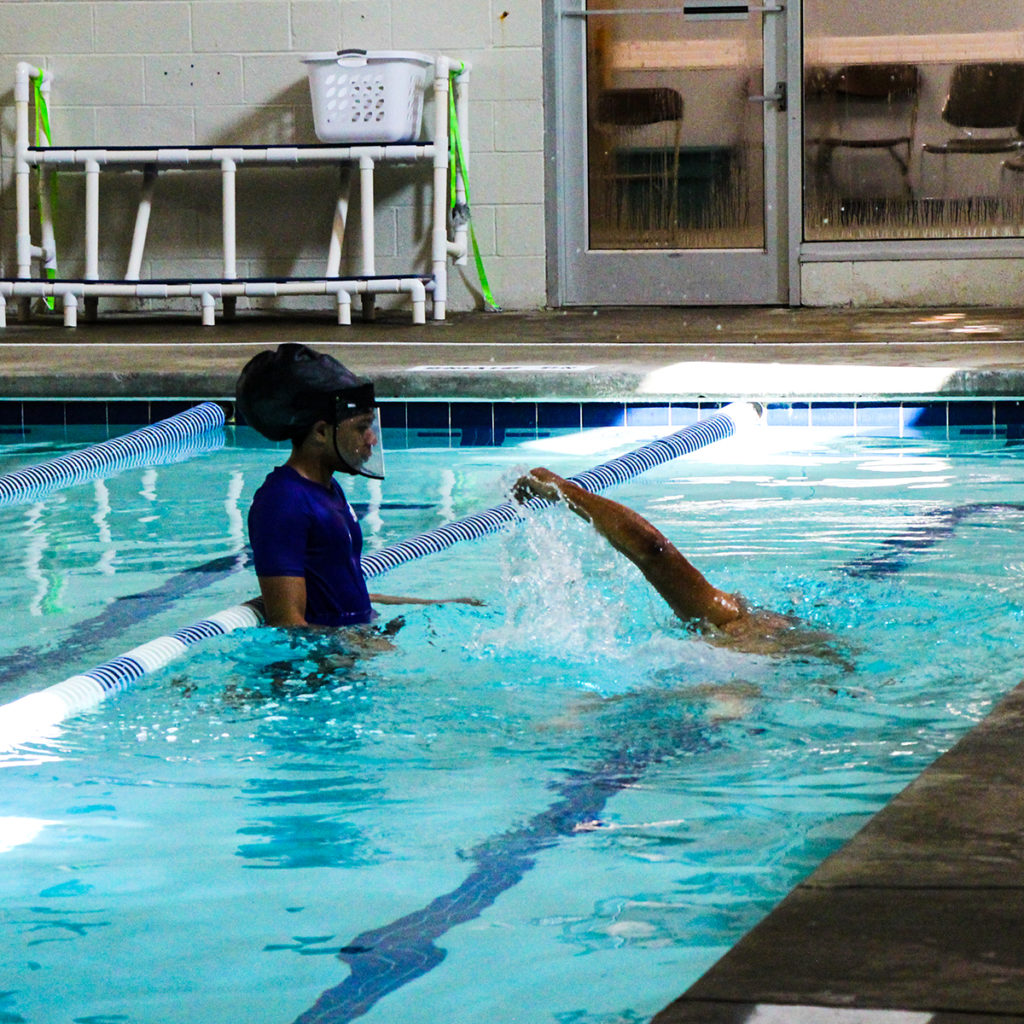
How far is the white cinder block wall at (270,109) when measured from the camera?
10.3 meters

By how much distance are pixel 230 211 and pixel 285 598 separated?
21.4ft

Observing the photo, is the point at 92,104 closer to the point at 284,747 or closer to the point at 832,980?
the point at 284,747

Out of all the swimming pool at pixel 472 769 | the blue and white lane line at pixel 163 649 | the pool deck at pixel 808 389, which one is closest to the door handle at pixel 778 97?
the pool deck at pixel 808 389

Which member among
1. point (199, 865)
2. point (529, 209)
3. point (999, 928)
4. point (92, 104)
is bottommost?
point (199, 865)

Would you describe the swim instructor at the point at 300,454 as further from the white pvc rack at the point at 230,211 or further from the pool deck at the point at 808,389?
the white pvc rack at the point at 230,211

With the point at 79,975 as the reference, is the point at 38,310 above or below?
above

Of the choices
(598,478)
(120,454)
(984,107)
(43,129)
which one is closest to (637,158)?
(984,107)

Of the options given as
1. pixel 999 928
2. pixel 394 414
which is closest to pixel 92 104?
pixel 394 414

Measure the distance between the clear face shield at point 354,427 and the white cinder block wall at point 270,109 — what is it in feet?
23.3

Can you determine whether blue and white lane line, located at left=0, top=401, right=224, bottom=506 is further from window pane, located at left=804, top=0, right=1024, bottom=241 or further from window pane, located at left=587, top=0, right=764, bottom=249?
window pane, located at left=804, top=0, right=1024, bottom=241

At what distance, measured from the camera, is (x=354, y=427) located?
3.49 meters

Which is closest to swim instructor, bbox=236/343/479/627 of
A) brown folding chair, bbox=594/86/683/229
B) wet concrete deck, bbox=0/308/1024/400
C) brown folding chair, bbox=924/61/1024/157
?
wet concrete deck, bbox=0/308/1024/400

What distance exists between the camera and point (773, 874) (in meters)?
2.50

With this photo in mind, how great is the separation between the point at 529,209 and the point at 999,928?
29.5ft
